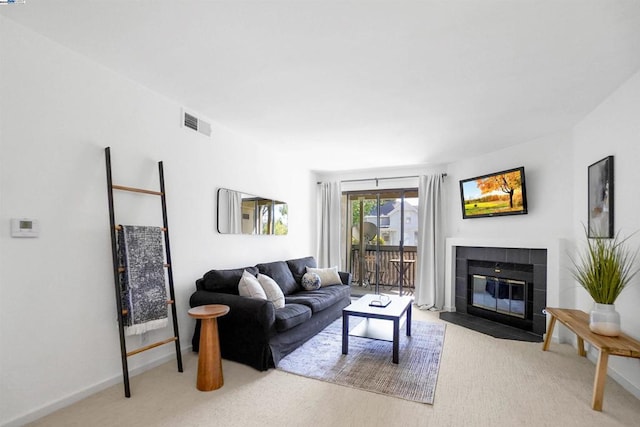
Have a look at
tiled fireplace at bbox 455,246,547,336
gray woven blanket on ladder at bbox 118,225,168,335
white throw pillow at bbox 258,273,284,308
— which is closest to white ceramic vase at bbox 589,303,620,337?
tiled fireplace at bbox 455,246,547,336

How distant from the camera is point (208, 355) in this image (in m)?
2.49

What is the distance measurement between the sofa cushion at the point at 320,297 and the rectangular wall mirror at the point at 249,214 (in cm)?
104

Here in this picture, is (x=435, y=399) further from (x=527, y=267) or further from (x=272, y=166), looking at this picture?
(x=272, y=166)

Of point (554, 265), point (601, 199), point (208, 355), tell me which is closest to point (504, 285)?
point (554, 265)

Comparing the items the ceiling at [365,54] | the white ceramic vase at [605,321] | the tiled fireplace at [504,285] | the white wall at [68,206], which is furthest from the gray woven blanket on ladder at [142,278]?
the tiled fireplace at [504,285]

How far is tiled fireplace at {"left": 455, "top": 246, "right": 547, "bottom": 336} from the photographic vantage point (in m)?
4.00

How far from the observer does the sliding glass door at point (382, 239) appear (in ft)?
19.6

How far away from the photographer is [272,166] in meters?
4.80

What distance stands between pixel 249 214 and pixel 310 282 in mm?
1241

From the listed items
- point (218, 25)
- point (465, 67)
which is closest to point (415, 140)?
point (465, 67)

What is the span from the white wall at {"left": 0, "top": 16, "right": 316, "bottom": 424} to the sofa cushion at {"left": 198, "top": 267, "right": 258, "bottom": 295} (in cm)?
19

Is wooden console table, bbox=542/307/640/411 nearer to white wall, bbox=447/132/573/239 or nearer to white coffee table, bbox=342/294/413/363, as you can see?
white coffee table, bbox=342/294/413/363

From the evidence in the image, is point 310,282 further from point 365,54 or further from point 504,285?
point 365,54

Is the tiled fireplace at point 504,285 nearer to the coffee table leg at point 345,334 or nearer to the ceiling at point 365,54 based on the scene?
the ceiling at point 365,54
